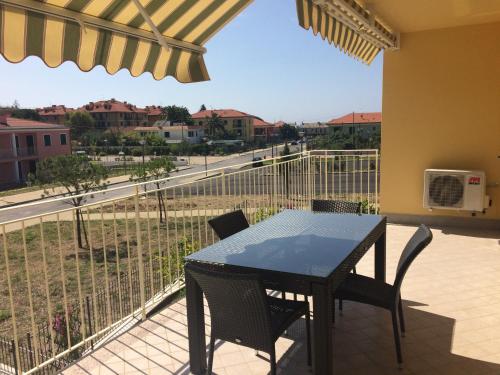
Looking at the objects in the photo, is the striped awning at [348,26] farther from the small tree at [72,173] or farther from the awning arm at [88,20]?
the small tree at [72,173]

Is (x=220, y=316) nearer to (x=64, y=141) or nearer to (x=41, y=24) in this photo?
(x=41, y=24)

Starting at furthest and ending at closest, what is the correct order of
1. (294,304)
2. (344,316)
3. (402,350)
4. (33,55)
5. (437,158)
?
(437,158) < (344,316) < (402,350) < (294,304) < (33,55)

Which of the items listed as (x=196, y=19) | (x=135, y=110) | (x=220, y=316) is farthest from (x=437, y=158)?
(x=135, y=110)

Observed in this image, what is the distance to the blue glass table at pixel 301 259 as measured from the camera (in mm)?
2402

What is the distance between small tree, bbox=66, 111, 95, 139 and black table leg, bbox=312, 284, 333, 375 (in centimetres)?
9203

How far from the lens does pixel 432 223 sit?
7.15 meters

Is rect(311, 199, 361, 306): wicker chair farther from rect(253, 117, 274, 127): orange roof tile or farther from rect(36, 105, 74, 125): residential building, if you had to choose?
rect(253, 117, 274, 127): orange roof tile

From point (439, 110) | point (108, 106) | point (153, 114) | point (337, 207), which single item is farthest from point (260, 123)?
point (337, 207)

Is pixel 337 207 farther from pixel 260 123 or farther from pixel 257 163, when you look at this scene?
pixel 260 123

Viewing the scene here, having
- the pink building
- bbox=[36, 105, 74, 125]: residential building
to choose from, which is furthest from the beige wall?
bbox=[36, 105, 74, 125]: residential building

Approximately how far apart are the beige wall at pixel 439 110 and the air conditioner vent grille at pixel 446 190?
1.17 ft

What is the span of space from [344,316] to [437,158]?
443 centimetres

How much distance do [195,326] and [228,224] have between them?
1061 millimetres

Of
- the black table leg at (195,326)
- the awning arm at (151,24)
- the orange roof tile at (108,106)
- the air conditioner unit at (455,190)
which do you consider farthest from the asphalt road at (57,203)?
the orange roof tile at (108,106)
